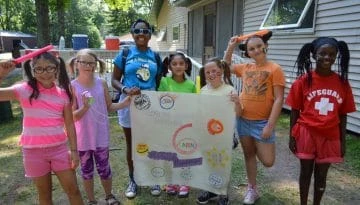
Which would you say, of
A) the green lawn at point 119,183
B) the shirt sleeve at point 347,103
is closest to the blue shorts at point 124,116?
the green lawn at point 119,183

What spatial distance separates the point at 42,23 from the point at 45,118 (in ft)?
41.9

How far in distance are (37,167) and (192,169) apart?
144cm

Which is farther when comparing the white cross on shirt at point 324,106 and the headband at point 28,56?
the white cross on shirt at point 324,106

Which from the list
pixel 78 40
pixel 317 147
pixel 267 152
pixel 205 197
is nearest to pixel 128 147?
pixel 205 197

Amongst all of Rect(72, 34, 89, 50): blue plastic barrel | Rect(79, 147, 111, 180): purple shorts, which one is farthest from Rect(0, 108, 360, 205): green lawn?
Rect(72, 34, 89, 50): blue plastic barrel

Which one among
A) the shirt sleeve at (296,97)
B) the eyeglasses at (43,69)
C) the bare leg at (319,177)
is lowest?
the bare leg at (319,177)

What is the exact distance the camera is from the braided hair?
282 cm

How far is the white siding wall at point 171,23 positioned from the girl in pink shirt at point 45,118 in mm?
17111

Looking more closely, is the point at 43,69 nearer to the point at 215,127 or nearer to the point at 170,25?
the point at 215,127

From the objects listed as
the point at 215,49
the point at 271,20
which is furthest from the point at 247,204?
the point at 215,49

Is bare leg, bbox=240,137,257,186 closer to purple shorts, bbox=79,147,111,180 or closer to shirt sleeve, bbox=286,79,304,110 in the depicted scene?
shirt sleeve, bbox=286,79,304,110

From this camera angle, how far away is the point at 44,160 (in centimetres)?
265

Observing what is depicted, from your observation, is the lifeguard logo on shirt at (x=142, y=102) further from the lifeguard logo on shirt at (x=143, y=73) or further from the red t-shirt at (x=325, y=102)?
the red t-shirt at (x=325, y=102)

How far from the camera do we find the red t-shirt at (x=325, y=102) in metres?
2.81
